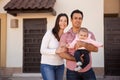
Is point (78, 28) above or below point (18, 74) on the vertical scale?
above

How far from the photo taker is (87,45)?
4770 mm

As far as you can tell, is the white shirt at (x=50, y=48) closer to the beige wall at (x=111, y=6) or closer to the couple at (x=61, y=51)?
the couple at (x=61, y=51)

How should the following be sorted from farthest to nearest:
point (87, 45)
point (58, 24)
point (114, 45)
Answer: point (114, 45) < point (58, 24) < point (87, 45)

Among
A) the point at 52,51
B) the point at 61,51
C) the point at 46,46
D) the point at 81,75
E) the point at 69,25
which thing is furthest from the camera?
the point at 69,25

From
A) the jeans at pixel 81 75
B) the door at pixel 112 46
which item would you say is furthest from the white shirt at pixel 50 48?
the door at pixel 112 46

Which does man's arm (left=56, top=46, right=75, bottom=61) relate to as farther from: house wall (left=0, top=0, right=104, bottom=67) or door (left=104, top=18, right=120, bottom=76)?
door (left=104, top=18, right=120, bottom=76)

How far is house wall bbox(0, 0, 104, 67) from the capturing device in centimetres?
1168

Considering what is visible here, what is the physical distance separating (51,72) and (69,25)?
6.31 meters

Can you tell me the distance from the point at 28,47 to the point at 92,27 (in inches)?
94.2

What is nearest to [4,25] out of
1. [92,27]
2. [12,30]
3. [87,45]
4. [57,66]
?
[12,30]

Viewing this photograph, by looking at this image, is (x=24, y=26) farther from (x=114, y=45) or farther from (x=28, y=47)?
(x=114, y=45)

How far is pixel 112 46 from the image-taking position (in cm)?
1172

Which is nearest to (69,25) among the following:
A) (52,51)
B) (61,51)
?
(52,51)

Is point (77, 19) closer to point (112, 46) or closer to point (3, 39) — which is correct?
point (112, 46)
